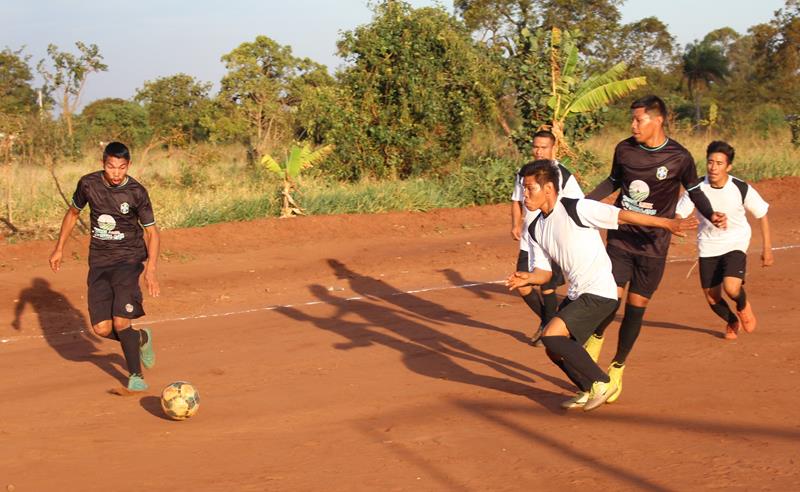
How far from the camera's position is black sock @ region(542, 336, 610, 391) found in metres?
6.60

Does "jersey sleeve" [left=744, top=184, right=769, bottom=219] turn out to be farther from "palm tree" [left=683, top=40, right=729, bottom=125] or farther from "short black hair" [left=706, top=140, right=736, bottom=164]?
"palm tree" [left=683, top=40, right=729, bottom=125]

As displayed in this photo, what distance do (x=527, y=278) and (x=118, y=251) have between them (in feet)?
11.7

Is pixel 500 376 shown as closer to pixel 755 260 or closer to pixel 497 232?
pixel 755 260

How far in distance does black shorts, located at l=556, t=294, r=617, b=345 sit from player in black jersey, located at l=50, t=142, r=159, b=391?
3.32 m

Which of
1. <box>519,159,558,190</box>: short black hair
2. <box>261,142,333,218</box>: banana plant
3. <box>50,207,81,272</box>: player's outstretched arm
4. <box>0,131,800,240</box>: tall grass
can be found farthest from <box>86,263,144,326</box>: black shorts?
<box>261,142,333,218</box>: banana plant

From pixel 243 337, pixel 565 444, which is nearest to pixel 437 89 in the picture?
pixel 243 337

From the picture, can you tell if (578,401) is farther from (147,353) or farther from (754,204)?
(147,353)

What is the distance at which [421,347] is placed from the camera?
373 inches

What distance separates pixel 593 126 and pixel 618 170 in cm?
1424

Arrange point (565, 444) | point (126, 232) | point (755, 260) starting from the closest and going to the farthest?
1. point (565, 444)
2. point (126, 232)
3. point (755, 260)

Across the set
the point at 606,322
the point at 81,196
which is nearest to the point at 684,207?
the point at 606,322

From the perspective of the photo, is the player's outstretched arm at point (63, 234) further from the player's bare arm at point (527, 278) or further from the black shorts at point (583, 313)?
the black shorts at point (583, 313)

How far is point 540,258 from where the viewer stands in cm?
672

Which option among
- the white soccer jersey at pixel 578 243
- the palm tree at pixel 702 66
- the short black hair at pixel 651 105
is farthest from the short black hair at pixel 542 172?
the palm tree at pixel 702 66
